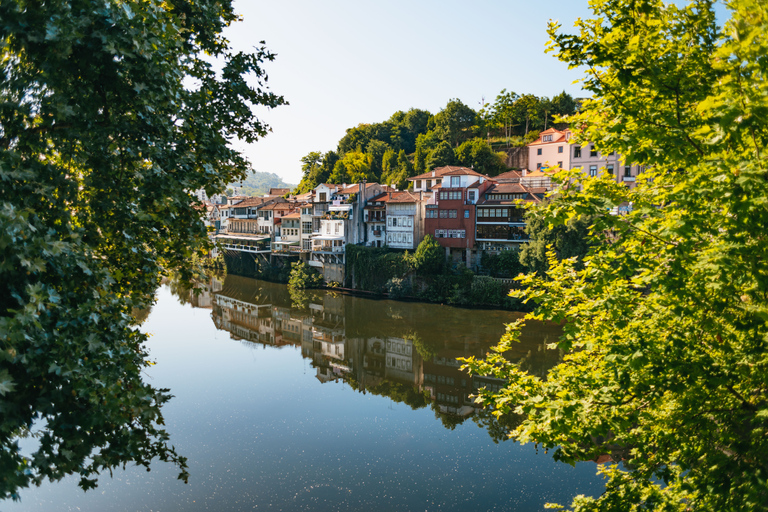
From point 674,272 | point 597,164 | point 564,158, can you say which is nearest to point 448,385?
point 674,272

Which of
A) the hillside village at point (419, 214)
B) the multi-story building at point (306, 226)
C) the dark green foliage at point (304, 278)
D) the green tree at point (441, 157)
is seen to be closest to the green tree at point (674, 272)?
the hillside village at point (419, 214)

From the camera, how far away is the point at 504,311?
1460 inches

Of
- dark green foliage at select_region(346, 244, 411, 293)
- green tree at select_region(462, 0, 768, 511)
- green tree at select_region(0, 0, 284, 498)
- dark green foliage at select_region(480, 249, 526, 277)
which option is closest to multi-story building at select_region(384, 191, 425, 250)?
dark green foliage at select_region(346, 244, 411, 293)

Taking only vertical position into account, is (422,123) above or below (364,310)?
above

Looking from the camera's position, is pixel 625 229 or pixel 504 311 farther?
pixel 504 311

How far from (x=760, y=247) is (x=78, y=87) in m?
7.55

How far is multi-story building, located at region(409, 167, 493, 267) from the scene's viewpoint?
4325cm

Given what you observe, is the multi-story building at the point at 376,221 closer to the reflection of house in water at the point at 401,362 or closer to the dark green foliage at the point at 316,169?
the reflection of house in water at the point at 401,362

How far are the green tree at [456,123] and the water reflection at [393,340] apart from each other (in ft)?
101

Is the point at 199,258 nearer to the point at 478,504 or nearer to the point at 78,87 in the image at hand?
the point at 78,87

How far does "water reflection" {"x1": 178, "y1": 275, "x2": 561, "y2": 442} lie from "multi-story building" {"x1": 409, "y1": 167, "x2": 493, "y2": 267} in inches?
270

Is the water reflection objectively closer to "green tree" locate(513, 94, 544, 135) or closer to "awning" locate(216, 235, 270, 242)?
"awning" locate(216, 235, 270, 242)

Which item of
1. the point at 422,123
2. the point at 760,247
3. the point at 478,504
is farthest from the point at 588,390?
the point at 422,123

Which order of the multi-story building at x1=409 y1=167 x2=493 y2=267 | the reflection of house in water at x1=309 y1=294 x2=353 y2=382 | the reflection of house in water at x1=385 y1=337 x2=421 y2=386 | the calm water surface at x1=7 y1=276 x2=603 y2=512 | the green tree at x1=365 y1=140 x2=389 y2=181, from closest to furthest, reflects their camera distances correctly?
1. the calm water surface at x1=7 y1=276 x2=603 y2=512
2. the reflection of house in water at x1=385 y1=337 x2=421 y2=386
3. the reflection of house in water at x1=309 y1=294 x2=353 y2=382
4. the multi-story building at x1=409 y1=167 x2=493 y2=267
5. the green tree at x1=365 y1=140 x2=389 y2=181
